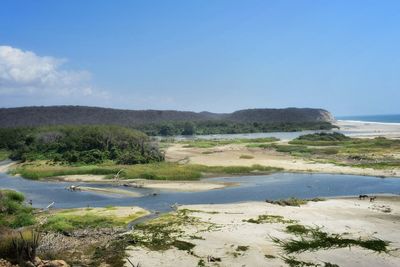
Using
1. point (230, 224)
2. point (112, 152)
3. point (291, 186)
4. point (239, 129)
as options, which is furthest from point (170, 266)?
point (239, 129)

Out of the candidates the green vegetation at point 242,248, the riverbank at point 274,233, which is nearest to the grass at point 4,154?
the riverbank at point 274,233

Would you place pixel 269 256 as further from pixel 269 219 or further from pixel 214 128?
pixel 214 128

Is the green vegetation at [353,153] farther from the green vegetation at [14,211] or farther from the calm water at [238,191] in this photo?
the green vegetation at [14,211]

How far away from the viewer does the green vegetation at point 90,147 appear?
59.0 meters

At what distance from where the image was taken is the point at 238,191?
129ft

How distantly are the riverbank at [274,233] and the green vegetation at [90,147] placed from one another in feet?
95.2

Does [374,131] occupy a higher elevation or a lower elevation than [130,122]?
lower

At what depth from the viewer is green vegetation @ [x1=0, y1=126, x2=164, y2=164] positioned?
5900 centimetres

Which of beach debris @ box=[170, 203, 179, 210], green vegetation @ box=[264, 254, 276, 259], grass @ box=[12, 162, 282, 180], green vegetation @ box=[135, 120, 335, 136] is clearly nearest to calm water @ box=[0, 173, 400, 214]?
beach debris @ box=[170, 203, 179, 210]

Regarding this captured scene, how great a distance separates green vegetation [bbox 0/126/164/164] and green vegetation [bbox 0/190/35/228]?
22.6 metres

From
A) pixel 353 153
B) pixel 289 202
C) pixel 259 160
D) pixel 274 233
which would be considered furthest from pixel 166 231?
pixel 353 153

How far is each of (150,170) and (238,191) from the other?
1352cm

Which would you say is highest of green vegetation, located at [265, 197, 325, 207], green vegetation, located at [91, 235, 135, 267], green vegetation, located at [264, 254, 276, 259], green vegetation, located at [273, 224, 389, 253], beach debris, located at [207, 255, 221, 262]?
green vegetation, located at [265, 197, 325, 207]

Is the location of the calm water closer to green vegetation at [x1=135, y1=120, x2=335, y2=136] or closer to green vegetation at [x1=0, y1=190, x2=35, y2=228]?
green vegetation at [x1=0, y1=190, x2=35, y2=228]
